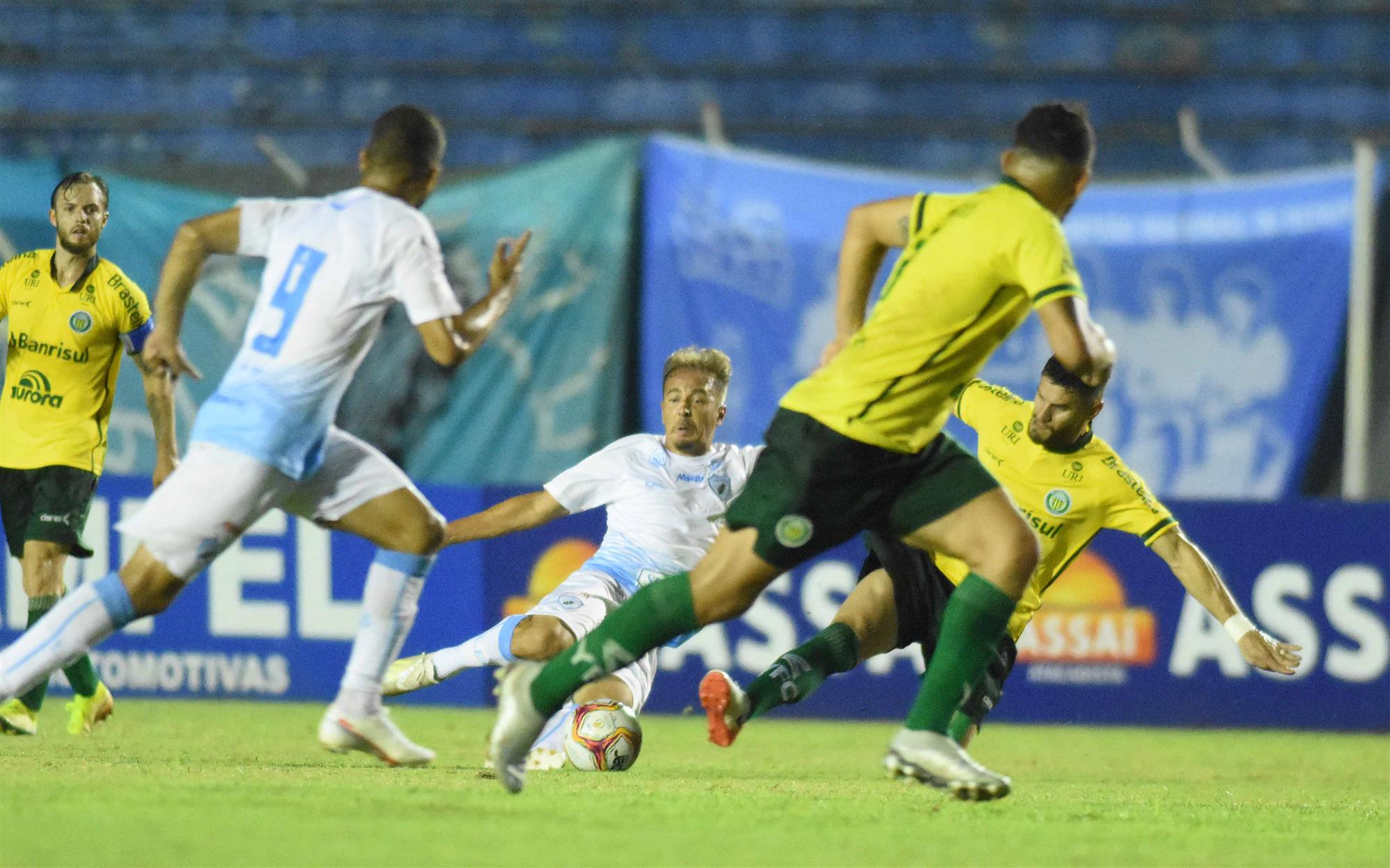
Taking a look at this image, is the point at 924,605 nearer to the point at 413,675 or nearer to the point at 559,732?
the point at 559,732

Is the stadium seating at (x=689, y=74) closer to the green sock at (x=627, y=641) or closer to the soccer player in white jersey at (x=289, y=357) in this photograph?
the soccer player in white jersey at (x=289, y=357)

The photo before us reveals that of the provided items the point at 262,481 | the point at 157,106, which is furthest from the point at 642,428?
the point at 262,481

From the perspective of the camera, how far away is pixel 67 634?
16.7 feet

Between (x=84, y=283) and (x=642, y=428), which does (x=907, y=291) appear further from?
(x=642, y=428)

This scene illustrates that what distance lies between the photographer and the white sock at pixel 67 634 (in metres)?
5.10

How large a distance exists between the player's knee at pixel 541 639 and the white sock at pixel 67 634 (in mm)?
1674

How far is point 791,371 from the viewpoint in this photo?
38.4 feet

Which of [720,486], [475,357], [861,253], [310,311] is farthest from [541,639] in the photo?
[475,357]

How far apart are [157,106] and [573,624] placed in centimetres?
849

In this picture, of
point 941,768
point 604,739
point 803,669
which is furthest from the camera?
point 604,739

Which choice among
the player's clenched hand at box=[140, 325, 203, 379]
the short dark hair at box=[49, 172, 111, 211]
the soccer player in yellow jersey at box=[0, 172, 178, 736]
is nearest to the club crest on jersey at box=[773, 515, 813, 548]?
the player's clenched hand at box=[140, 325, 203, 379]

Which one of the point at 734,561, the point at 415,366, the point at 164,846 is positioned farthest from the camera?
the point at 415,366

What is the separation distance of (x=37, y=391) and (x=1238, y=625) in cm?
458

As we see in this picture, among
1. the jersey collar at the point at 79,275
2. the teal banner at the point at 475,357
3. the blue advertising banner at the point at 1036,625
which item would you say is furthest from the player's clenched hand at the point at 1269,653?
the teal banner at the point at 475,357
